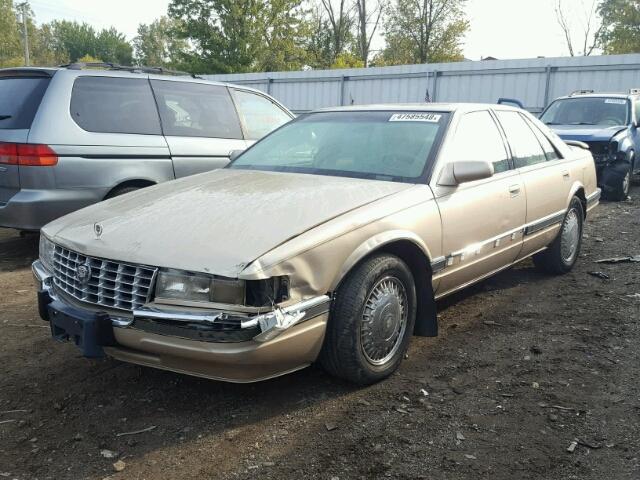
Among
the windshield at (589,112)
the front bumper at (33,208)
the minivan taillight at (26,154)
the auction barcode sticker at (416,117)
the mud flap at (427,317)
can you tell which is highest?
the windshield at (589,112)

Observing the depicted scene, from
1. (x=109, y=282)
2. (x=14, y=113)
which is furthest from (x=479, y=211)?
(x=14, y=113)

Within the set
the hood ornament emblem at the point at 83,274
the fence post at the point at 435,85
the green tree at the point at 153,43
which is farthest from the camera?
the green tree at the point at 153,43

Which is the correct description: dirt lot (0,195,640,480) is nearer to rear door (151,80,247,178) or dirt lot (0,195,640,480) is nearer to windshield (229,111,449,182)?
windshield (229,111,449,182)

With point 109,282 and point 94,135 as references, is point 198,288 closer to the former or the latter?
point 109,282

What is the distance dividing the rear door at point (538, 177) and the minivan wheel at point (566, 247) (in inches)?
8.0

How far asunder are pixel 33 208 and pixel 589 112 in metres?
9.51

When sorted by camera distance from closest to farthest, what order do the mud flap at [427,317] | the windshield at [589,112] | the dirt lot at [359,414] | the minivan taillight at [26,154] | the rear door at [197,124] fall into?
the dirt lot at [359,414] < the mud flap at [427,317] < the minivan taillight at [26,154] < the rear door at [197,124] < the windshield at [589,112]

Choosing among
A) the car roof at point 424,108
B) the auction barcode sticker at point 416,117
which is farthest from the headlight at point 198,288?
the car roof at point 424,108

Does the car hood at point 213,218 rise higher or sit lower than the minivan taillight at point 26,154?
lower

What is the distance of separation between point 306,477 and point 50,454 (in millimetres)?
1126

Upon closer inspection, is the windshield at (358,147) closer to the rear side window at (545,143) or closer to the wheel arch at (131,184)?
the rear side window at (545,143)

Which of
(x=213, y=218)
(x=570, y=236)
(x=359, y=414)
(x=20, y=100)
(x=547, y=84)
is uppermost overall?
(x=547, y=84)

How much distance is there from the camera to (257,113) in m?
7.02

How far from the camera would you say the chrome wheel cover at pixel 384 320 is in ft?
10.2
